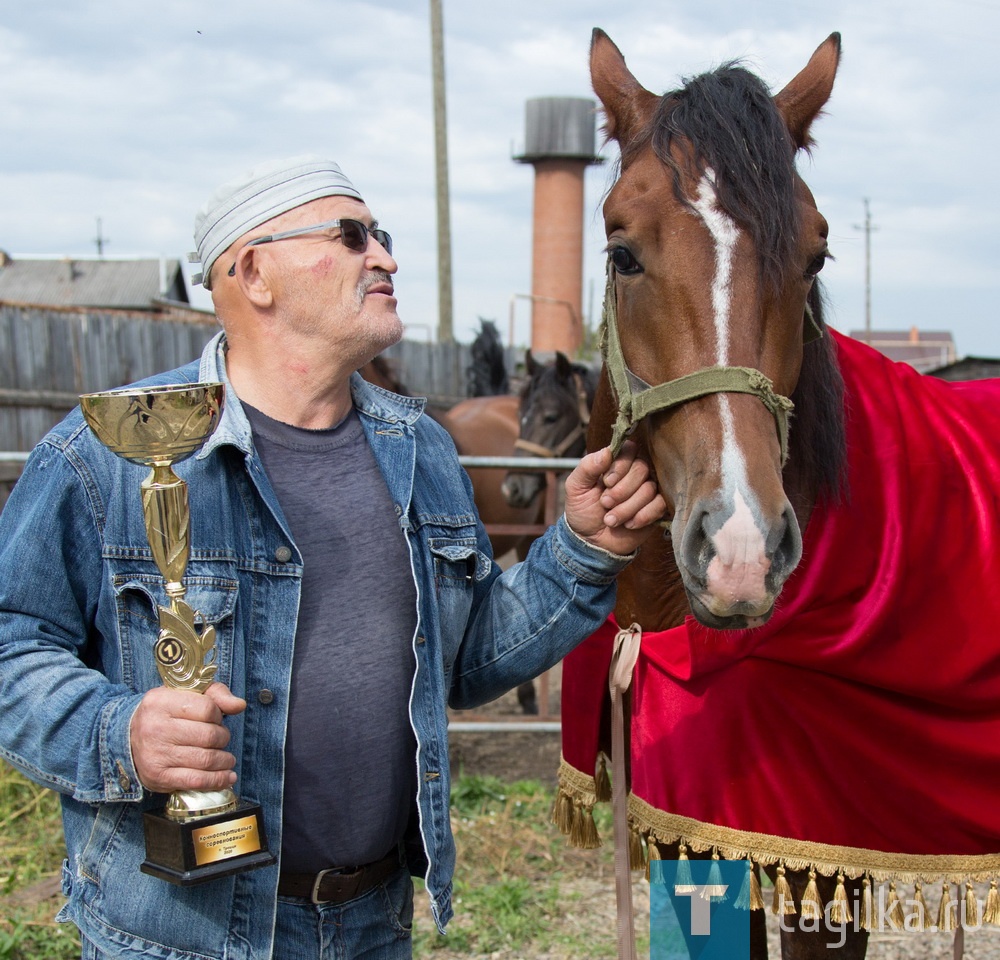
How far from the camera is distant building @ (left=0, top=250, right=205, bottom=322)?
126 ft

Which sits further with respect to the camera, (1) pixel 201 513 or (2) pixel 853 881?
(2) pixel 853 881

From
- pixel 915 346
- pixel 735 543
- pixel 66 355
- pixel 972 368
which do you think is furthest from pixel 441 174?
pixel 915 346

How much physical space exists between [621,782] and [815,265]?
119 cm

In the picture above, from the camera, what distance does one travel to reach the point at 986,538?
207 centimetres

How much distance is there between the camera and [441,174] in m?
15.5

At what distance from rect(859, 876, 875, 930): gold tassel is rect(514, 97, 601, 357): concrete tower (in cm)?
1875

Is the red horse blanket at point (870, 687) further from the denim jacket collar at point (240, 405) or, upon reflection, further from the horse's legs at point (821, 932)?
the denim jacket collar at point (240, 405)

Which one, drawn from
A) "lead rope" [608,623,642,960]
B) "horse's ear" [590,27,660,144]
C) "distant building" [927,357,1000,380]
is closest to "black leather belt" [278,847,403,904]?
"lead rope" [608,623,642,960]

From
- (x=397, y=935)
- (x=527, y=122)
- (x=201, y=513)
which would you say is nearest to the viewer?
(x=201, y=513)

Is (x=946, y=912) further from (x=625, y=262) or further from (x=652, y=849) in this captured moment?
(x=625, y=262)

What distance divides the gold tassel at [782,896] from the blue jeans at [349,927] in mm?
838

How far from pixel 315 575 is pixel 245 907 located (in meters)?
0.54

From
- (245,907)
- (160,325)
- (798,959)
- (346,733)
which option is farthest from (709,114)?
(160,325)

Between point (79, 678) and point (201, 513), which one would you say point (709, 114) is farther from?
point (79, 678)
